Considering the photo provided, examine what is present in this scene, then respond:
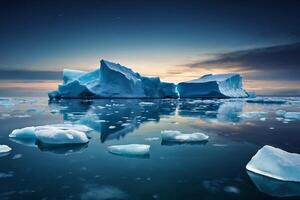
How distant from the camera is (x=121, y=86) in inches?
1216

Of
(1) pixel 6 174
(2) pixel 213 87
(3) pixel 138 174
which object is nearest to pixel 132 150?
(3) pixel 138 174

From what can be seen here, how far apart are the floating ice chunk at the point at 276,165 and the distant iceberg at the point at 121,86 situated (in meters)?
26.3

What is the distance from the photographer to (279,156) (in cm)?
338

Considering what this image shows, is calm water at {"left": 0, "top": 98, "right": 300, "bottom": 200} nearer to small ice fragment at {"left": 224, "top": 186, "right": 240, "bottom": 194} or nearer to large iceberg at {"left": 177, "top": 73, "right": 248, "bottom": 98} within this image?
small ice fragment at {"left": 224, "top": 186, "right": 240, "bottom": 194}

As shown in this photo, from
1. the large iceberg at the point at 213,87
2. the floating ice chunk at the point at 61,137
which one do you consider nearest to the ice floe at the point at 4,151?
the floating ice chunk at the point at 61,137

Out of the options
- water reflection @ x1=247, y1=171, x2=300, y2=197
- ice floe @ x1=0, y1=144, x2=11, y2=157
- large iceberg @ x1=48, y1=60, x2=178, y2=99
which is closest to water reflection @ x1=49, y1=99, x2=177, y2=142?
ice floe @ x1=0, y1=144, x2=11, y2=157

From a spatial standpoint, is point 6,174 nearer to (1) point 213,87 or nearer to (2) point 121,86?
(2) point 121,86

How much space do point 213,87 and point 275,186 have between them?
112 ft

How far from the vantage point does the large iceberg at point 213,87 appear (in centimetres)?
3628

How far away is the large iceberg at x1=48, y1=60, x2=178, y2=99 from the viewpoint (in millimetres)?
29578

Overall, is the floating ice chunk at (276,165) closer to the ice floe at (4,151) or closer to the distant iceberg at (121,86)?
the ice floe at (4,151)

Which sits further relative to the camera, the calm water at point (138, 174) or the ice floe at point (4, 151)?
the ice floe at point (4, 151)

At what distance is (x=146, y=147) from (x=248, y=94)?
45.7 meters

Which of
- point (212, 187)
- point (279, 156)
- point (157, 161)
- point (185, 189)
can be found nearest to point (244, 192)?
point (212, 187)
